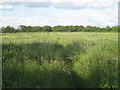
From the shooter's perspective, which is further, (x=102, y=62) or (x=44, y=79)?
(x=102, y=62)

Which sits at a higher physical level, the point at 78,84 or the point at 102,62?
the point at 102,62

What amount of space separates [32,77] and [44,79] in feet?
0.89

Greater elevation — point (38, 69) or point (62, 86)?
point (38, 69)

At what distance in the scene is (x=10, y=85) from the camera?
13.1ft

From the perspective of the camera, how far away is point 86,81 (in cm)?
456

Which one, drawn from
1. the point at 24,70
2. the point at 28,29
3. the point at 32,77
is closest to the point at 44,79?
the point at 32,77

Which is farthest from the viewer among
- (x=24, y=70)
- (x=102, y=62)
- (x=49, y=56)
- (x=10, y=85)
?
(x=49, y=56)

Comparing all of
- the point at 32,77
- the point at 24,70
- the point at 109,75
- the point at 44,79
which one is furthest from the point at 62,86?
the point at 109,75

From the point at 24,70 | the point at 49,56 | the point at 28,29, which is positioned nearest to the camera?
the point at 24,70

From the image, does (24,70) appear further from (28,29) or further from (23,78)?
(28,29)

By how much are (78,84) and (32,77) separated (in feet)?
3.65

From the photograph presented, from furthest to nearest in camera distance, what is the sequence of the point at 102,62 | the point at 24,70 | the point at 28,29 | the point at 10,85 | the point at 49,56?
the point at 28,29, the point at 49,56, the point at 102,62, the point at 24,70, the point at 10,85

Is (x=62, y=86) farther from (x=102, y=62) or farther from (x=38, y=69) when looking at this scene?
(x=102, y=62)

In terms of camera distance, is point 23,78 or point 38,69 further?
point 38,69
